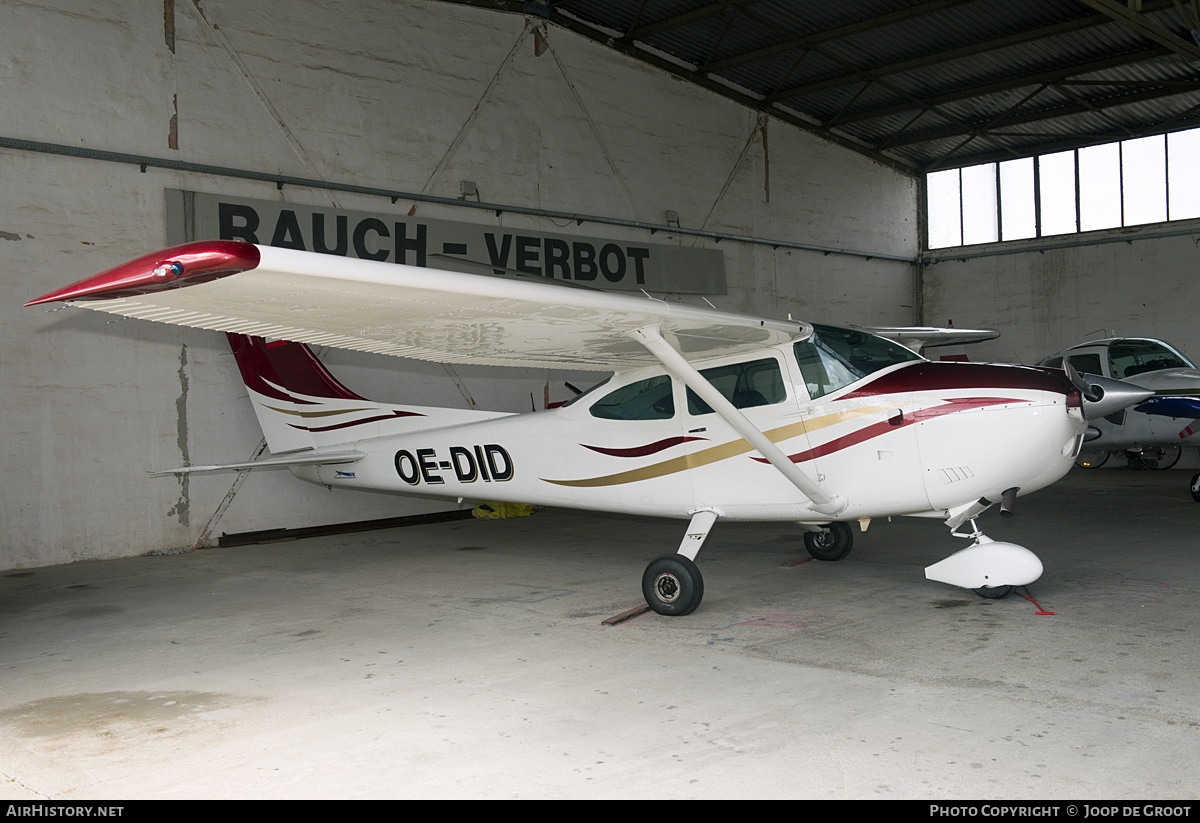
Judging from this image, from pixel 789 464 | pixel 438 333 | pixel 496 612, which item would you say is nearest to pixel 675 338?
pixel 789 464

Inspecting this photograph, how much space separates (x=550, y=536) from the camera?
10516mm

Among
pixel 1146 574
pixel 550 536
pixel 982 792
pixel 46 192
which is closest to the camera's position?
pixel 982 792

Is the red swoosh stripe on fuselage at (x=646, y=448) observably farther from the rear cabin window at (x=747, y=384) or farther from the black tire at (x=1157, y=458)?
the black tire at (x=1157, y=458)

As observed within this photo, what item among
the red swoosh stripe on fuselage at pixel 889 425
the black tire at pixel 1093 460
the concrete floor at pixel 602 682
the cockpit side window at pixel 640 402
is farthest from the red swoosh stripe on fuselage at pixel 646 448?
the black tire at pixel 1093 460

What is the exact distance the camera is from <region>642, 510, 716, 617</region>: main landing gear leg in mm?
6180

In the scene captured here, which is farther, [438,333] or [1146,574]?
[1146,574]

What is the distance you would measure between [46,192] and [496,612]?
6626mm

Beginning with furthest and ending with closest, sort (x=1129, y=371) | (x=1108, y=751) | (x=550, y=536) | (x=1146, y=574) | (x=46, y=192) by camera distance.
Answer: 1. (x=1129, y=371)
2. (x=550, y=536)
3. (x=46, y=192)
4. (x=1146, y=574)
5. (x=1108, y=751)

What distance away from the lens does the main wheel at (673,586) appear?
6.18 m

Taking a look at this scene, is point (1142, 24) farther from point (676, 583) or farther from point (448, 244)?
point (676, 583)

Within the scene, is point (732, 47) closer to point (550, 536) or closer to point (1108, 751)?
point (550, 536)

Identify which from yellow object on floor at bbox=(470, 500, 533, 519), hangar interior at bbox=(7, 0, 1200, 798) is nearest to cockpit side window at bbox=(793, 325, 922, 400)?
hangar interior at bbox=(7, 0, 1200, 798)

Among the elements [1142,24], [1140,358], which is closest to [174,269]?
[1142,24]

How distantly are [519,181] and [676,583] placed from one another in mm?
8186
